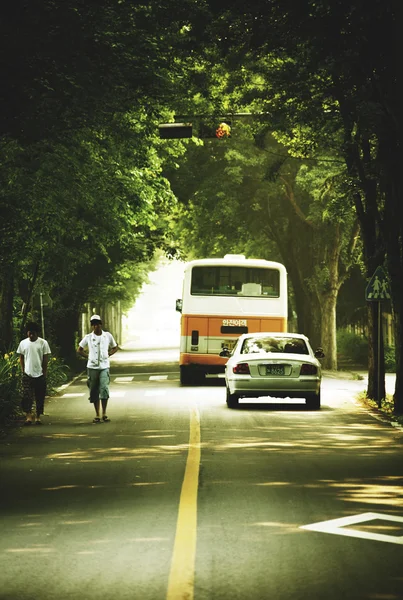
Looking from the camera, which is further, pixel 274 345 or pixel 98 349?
pixel 274 345

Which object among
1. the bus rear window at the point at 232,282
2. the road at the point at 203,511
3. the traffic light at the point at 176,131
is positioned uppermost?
the traffic light at the point at 176,131

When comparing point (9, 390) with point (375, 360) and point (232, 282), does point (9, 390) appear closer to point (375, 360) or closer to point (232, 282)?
point (375, 360)

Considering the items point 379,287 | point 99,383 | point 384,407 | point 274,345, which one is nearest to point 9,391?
point 99,383

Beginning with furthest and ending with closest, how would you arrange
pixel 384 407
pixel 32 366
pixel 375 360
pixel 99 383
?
1. pixel 375 360
2. pixel 384 407
3. pixel 99 383
4. pixel 32 366

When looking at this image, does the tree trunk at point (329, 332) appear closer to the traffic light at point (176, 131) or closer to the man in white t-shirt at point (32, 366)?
the traffic light at point (176, 131)

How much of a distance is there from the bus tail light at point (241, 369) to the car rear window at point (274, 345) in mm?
711

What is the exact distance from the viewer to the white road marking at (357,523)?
26.6ft

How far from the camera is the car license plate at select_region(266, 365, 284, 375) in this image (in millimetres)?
21141

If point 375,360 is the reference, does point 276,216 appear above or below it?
above

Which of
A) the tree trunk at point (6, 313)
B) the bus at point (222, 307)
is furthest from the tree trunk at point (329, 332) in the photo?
the tree trunk at point (6, 313)

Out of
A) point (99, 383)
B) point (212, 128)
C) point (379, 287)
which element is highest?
point (212, 128)

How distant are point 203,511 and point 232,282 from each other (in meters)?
21.7

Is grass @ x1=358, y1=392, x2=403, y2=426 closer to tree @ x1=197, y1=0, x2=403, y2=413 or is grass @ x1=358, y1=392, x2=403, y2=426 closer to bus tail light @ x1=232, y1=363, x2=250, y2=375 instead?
tree @ x1=197, y1=0, x2=403, y2=413

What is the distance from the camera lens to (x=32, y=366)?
18.8 meters
